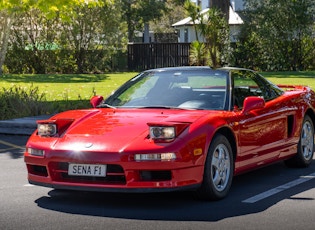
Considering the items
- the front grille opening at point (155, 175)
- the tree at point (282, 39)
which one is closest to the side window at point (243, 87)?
the front grille opening at point (155, 175)

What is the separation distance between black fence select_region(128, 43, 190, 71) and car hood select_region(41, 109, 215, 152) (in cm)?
3735

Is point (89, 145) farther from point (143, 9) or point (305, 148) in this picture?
point (143, 9)

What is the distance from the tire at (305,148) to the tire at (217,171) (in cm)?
208

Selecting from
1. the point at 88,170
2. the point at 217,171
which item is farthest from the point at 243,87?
the point at 88,170

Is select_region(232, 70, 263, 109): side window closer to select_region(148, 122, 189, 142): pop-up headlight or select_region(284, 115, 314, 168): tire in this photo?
select_region(284, 115, 314, 168): tire

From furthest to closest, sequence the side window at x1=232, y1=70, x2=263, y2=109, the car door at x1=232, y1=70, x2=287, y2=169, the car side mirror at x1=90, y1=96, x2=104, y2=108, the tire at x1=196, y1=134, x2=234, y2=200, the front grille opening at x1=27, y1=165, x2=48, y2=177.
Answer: the car side mirror at x1=90, y1=96, x2=104, y2=108, the side window at x1=232, y1=70, x2=263, y2=109, the car door at x1=232, y1=70, x2=287, y2=169, the front grille opening at x1=27, y1=165, x2=48, y2=177, the tire at x1=196, y1=134, x2=234, y2=200

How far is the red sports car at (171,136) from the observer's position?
7.74m

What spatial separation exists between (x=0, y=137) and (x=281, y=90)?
596 cm

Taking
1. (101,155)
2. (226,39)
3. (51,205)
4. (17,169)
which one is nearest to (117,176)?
(101,155)

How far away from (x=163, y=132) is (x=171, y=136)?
82 millimetres

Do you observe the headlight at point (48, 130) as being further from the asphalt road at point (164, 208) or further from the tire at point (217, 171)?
the tire at point (217, 171)

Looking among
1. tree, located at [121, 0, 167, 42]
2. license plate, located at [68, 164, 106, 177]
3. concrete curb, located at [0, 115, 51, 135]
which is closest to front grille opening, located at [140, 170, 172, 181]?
license plate, located at [68, 164, 106, 177]

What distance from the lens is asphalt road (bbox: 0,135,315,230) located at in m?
7.23

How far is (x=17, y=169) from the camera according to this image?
10.7 m
